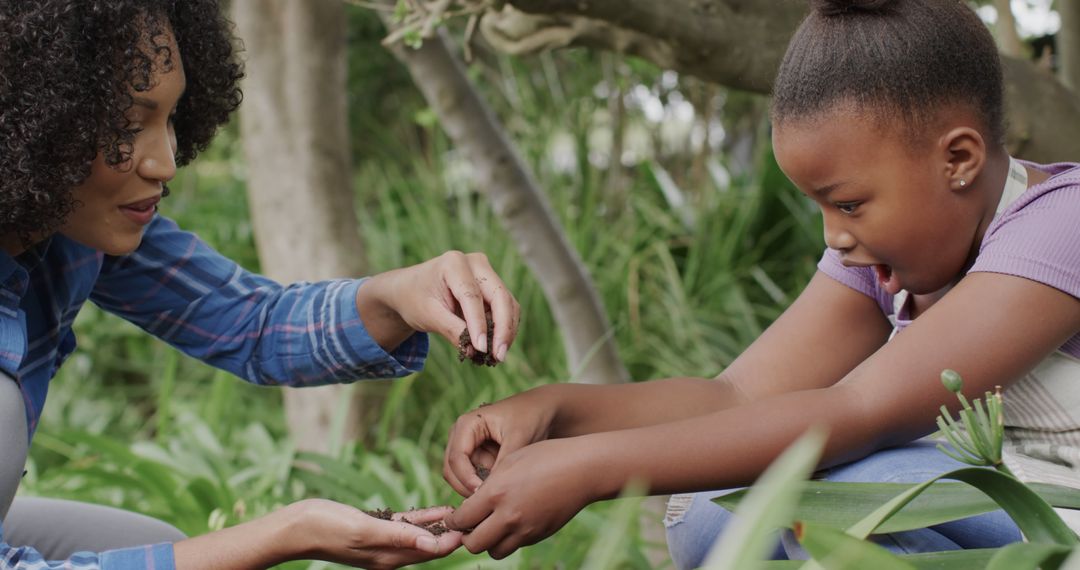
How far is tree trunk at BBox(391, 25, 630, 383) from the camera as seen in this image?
271 cm

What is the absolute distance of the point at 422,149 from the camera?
6.20 m

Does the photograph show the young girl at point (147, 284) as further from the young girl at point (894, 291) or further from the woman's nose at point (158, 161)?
the young girl at point (894, 291)

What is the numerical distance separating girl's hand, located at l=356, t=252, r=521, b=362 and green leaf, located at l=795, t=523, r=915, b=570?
26.2 inches

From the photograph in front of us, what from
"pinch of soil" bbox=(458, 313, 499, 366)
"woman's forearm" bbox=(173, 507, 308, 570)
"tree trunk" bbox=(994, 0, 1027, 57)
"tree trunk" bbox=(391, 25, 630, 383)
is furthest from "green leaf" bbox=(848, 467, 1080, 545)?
"tree trunk" bbox=(994, 0, 1027, 57)

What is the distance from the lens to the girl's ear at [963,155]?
4.99 feet

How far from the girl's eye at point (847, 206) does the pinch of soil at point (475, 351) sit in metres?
0.52

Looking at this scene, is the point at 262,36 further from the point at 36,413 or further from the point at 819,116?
the point at 819,116

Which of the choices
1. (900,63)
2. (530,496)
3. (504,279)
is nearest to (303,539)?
(530,496)

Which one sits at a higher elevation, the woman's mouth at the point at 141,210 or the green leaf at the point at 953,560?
the woman's mouth at the point at 141,210

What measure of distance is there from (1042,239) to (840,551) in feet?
2.27

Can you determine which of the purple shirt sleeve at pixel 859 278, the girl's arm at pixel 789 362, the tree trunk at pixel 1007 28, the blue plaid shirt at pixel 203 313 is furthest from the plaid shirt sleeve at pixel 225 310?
the tree trunk at pixel 1007 28

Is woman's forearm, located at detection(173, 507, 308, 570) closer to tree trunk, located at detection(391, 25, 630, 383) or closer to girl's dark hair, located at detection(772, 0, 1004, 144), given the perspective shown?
girl's dark hair, located at detection(772, 0, 1004, 144)

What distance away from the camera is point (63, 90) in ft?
5.16

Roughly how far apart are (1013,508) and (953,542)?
0.33 meters
